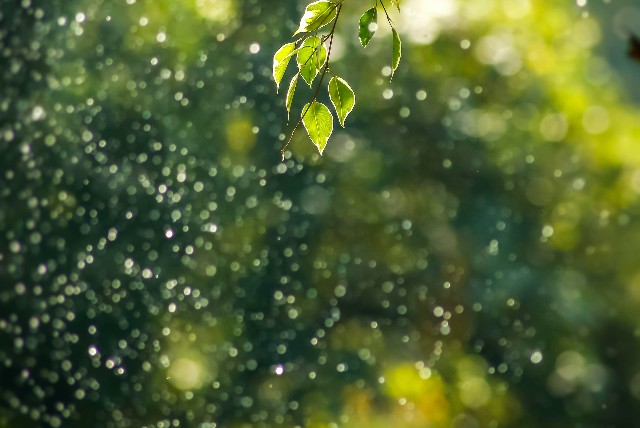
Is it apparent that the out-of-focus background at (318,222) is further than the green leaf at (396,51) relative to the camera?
Yes

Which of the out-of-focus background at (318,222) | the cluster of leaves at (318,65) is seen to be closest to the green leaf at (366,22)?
the cluster of leaves at (318,65)

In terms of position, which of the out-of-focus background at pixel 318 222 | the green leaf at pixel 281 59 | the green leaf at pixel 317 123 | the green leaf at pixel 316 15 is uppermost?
the out-of-focus background at pixel 318 222

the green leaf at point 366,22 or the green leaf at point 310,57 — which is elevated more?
the green leaf at point 366,22

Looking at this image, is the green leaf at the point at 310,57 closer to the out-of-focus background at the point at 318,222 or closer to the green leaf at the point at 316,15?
the green leaf at the point at 316,15

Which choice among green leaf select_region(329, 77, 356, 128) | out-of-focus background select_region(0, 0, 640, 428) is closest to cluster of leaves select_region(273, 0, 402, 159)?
green leaf select_region(329, 77, 356, 128)

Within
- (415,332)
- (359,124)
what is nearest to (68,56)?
(359,124)
